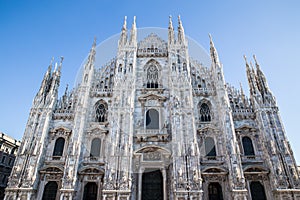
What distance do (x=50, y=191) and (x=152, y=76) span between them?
15.0m

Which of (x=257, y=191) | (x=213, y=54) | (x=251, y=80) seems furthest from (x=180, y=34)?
(x=257, y=191)

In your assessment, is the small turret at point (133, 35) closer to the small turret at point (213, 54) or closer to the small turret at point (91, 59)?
the small turret at point (91, 59)

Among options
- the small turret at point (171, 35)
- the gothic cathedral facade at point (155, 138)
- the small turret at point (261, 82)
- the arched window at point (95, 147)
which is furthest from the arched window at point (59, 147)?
the small turret at point (261, 82)

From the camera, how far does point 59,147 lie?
68.0 feet

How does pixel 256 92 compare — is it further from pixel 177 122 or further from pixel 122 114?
pixel 122 114

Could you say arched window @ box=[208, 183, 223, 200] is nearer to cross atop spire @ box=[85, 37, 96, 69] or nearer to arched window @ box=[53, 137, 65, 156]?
arched window @ box=[53, 137, 65, 156]

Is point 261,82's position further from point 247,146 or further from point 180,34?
point 180,34

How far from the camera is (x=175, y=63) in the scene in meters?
24.1

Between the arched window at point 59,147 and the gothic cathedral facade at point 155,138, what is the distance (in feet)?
0.30

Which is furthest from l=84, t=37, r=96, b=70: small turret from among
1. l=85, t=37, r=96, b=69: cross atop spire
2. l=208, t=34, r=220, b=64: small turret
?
l=208, t=34, r=220, b=64: small turret

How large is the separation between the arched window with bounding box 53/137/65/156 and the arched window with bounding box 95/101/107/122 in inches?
152

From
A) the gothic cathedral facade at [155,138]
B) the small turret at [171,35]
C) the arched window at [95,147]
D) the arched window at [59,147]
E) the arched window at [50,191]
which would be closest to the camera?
the gothic cathedral facade at [155,138]

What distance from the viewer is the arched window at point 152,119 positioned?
2153cm

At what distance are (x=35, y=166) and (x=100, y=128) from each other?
20.7ft
